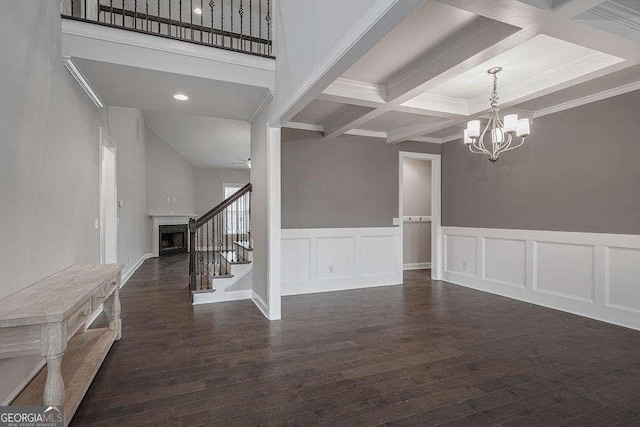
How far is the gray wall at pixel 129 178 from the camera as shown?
5.41 metres

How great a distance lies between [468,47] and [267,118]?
2.16m

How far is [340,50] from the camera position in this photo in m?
2.04

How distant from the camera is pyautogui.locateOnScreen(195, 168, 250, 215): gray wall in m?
11.0

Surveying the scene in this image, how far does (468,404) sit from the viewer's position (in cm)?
205

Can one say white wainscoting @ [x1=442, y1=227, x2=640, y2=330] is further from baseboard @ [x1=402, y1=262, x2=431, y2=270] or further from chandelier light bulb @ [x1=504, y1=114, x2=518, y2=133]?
chandelier light bulb @ [x1=504, y1=114, x2=518, y2=133]

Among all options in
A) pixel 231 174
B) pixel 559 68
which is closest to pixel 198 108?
pixel 559 68

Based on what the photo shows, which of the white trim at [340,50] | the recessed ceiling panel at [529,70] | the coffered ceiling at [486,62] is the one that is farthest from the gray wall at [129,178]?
the recessed ceiling panel at [529,70]

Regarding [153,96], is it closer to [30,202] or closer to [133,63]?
[133,63]

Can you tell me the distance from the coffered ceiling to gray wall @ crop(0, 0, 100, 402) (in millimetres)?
2303

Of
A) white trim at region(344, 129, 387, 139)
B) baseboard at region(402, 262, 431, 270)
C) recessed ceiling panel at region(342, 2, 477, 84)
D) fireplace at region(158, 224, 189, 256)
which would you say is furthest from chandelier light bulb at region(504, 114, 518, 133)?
fireplace at region(158, 224, 189, 256)

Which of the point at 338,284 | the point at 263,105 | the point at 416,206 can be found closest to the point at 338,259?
the point at 338,284

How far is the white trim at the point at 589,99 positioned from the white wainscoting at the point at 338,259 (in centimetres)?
271

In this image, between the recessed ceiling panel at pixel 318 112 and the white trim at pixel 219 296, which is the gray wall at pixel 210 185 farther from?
the recessed ceiling panel at pixel 318 112

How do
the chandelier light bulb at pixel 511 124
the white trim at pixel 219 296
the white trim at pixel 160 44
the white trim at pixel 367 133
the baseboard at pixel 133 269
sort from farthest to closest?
the baseboard at pixel 133 269 → the white trim at pixel 367 133 → the white trim at pixel 219 296 → the chandelier light bulb at pixel 511 124 → the white trim at pixel 160 44
